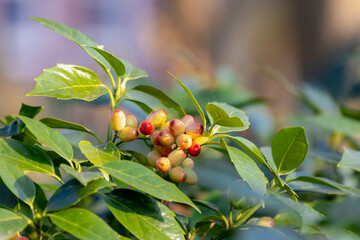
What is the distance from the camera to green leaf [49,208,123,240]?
39 centimetres

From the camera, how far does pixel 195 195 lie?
879 mm

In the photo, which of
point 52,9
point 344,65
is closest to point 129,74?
point 344,65

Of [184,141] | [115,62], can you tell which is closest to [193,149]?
[184,141]

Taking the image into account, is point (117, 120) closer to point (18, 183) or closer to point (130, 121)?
point (130, 121)

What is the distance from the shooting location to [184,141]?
497 millimetres

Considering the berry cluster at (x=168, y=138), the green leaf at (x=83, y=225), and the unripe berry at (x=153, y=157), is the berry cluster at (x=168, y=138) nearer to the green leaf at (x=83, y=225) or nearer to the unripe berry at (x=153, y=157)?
the unripe berry at (x=153, y=157)

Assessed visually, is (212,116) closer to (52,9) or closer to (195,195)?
(195,195)

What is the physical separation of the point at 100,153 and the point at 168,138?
0.07m

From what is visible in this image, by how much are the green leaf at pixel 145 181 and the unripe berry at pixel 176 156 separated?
0.08 metres

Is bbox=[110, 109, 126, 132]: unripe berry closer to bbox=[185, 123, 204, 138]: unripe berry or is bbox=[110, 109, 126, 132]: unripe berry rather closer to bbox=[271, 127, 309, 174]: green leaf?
bbox=[185, 123, 204, 138]: unripe berry

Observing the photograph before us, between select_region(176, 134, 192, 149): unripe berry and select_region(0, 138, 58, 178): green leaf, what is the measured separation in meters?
0.13

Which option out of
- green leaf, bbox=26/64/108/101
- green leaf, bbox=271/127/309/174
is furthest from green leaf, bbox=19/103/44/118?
green leaf, bbox=271/127/309/174

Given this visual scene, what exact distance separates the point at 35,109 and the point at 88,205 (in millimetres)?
236

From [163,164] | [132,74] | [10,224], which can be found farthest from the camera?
[132,74]
